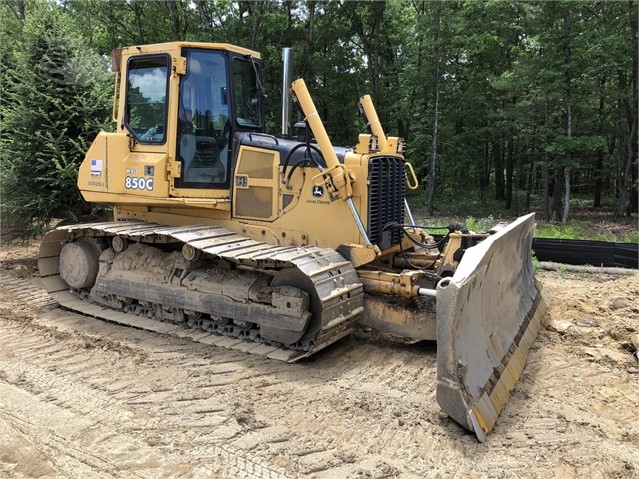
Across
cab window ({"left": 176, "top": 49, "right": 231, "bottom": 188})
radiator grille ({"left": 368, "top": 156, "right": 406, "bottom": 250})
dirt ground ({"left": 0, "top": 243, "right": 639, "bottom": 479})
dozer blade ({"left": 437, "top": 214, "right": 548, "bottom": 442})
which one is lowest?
dirt ground ({"left": 0, "top": 243, "right": 639, "bottom": 479})

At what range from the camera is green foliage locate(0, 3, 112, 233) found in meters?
8.45

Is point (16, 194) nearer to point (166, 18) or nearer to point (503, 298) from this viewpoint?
point (503, 298)

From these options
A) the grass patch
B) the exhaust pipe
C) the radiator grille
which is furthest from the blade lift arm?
the grass patch

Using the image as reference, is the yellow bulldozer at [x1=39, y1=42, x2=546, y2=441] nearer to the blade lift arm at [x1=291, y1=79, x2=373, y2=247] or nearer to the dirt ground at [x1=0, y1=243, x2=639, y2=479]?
the blade lift arm at [x1=291, y1=79, x2=373, y2=247]

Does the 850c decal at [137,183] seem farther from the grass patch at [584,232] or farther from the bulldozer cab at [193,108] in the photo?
the grass patch at [584,232]

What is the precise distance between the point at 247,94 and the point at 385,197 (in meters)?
2.09

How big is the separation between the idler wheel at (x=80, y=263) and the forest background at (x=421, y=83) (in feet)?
7.79

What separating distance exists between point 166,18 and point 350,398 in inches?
757

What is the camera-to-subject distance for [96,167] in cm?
647

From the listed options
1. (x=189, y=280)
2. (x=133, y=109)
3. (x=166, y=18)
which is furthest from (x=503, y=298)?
(x=166, y=18)

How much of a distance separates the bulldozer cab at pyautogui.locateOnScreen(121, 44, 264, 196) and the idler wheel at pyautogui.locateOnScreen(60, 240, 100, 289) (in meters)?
1.40

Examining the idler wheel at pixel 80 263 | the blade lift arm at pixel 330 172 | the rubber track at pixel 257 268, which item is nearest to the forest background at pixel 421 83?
the idler wheel at pixel 80 263

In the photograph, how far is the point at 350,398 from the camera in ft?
13.1

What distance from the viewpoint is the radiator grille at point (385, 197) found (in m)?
5.37
